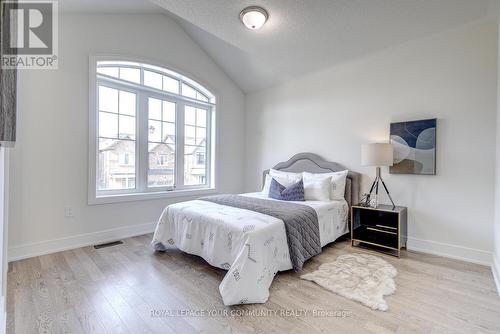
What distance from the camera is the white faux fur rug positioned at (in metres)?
1.84

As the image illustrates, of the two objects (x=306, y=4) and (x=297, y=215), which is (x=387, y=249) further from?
(x=306, y=4)

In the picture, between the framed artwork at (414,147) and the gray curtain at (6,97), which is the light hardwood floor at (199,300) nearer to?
the framed artwork at (414,147)

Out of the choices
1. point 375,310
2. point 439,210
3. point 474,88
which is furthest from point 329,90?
point 375,310

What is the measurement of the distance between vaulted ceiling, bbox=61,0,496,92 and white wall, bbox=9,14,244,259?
1.14 feet

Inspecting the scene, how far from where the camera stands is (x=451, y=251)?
8.68 ft

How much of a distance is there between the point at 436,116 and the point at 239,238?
2669 mm

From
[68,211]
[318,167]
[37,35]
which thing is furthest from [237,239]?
[37,35]

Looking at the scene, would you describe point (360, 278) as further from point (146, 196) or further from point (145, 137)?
point (145, 137)

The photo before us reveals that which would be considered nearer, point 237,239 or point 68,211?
point 237,239

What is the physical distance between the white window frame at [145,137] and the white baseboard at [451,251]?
317 cm

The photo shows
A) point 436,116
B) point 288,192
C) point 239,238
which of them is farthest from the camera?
point 288,192

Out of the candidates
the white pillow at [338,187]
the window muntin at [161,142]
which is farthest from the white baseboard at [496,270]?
the window muntin at [161,142]

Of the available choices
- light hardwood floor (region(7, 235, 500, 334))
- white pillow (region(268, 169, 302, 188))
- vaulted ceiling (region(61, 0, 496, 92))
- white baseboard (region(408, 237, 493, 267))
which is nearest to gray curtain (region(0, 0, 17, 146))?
light hardwood floor (region(7, 235, 500, 334))

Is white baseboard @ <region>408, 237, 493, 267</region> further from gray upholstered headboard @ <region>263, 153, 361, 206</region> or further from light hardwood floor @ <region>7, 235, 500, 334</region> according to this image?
gray upholstered headboard @ <region>263, 153, 361, 206</region>
